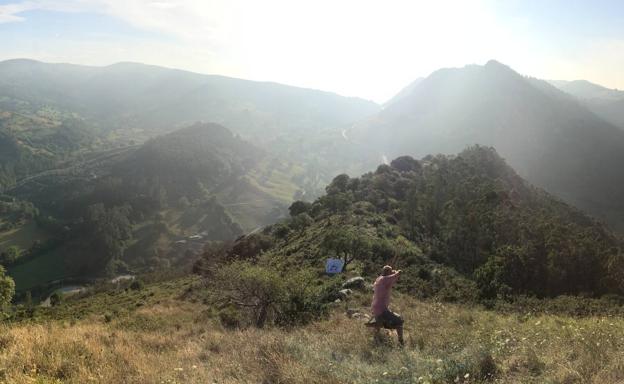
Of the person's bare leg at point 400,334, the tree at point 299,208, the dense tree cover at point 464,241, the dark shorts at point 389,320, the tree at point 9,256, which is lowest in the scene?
the tree at point 9,256

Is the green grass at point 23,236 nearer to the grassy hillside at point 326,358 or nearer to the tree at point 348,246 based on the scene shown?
the tree at point 348,246

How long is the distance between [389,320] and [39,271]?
14398cm

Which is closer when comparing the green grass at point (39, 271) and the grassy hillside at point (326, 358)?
the grassy hillside at point (326, 358)

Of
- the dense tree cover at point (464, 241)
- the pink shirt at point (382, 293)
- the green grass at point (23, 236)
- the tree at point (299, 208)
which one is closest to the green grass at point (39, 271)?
the green grass at point (23, 236)

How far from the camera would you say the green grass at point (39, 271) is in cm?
11756

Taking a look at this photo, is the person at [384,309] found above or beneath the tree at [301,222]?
above

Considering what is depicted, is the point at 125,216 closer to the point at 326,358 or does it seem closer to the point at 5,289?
the point at 5,289

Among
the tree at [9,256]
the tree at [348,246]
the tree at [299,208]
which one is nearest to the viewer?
the tree at [348,246]

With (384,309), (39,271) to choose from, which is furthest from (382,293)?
(39,271)

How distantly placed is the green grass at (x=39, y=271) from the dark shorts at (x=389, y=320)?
13268cm

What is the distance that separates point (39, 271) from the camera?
124 metres

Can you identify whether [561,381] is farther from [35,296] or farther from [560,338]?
[35,296]

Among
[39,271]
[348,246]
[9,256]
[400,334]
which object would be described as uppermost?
[400,334]

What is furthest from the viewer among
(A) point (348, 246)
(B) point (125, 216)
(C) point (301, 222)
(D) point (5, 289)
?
(B) point (125, 216)
